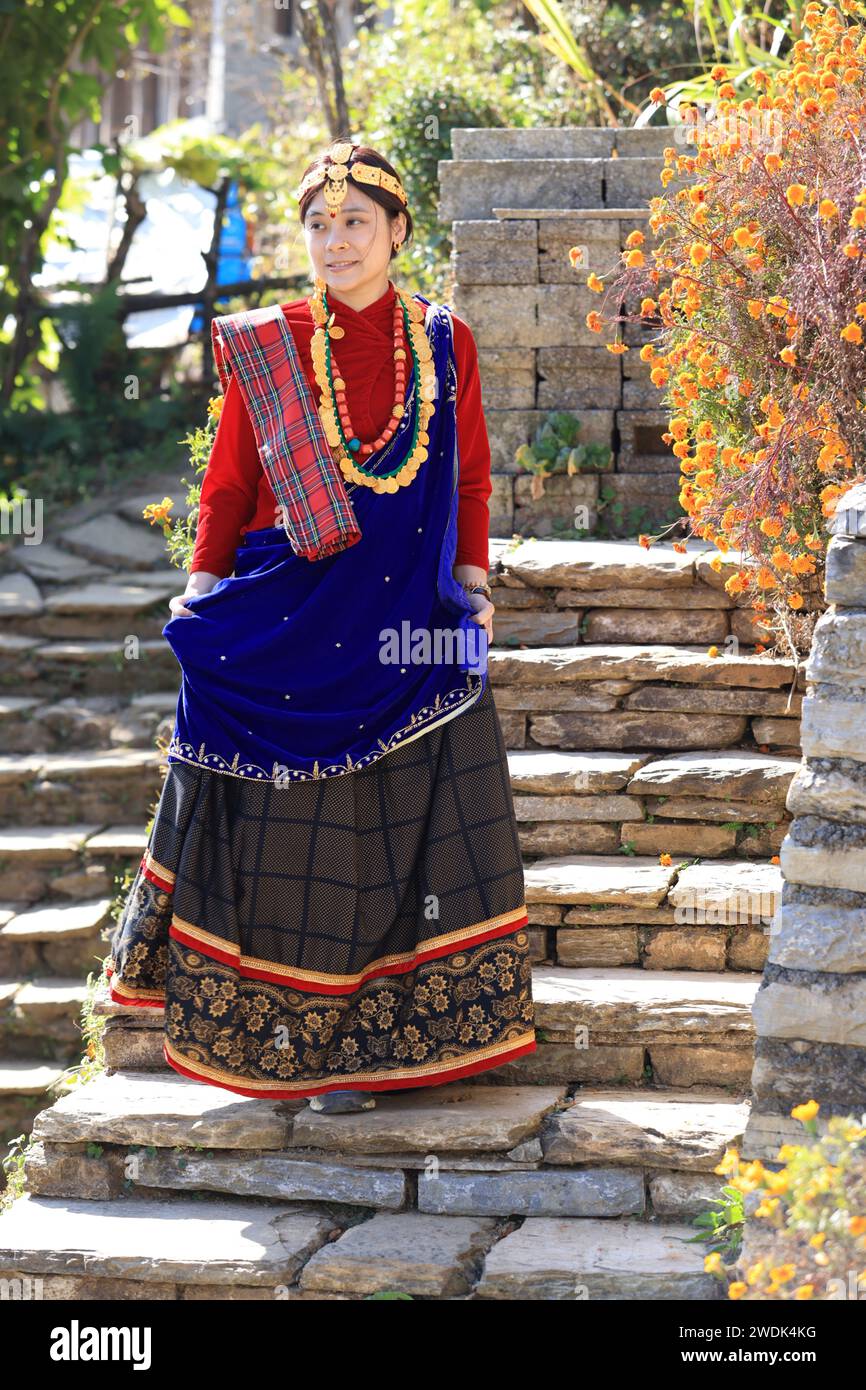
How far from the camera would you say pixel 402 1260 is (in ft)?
9.73

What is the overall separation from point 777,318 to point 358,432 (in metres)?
1.20

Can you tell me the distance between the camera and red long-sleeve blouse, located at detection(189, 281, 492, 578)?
3.24 m

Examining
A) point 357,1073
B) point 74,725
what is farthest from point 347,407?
point 74,725

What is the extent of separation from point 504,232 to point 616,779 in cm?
214

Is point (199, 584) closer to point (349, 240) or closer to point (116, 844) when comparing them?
point (349, 240)

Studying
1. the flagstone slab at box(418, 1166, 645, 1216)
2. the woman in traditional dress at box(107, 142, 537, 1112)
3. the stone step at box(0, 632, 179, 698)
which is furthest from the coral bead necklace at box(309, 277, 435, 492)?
the stone step at box(0, 632, 179, 698)

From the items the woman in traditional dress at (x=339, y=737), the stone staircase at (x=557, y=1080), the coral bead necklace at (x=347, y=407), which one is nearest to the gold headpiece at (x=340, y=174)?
the woman in traditional dress at (x=339, y=737)

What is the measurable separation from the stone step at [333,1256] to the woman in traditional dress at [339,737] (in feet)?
0.94

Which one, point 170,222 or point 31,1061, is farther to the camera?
point 170,222

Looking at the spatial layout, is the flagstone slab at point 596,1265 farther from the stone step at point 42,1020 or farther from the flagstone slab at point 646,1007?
the stone step at point 42,1020

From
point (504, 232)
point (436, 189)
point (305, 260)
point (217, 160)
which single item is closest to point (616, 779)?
point (504, 232)

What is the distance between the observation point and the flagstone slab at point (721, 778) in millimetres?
3924

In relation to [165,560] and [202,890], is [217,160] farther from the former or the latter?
[202,890]

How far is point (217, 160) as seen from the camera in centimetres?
864
